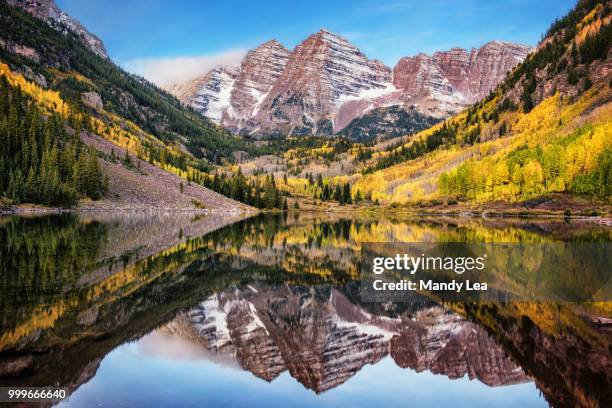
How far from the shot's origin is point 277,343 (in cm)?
1877

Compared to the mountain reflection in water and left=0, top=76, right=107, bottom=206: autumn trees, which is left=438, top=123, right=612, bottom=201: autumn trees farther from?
left=0, top=76, right=107, bottom=206: autumn trees

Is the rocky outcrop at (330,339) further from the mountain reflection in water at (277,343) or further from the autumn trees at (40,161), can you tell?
the autumn trees at (40,161)

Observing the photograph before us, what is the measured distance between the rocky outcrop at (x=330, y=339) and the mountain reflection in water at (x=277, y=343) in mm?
65

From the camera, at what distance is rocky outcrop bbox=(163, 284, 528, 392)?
52.0 ft

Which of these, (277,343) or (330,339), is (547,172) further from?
(277,343)

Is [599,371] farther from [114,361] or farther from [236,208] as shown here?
[236,208]

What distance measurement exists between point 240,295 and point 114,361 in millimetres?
11359

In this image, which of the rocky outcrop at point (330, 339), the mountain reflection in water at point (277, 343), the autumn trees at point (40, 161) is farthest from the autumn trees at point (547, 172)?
the autumn trees at point (40, 161)

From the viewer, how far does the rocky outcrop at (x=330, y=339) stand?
1586 centimetres

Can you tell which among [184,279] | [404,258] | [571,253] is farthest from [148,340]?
[571,253]

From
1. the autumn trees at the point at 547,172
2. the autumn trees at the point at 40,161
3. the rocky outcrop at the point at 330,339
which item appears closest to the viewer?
the rocky outcrop at the point at 330,339

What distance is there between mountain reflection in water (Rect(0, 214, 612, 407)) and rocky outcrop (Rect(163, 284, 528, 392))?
65 millimetres

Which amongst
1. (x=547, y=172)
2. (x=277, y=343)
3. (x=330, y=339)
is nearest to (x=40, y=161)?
(x=547, y=172)

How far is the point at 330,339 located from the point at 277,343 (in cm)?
203
